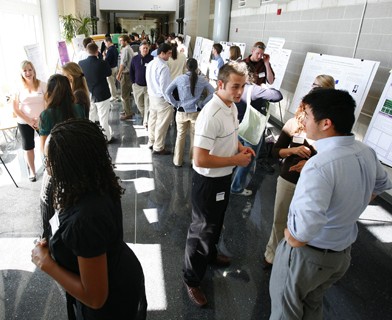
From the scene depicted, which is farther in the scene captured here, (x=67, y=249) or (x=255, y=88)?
(x=255, y=88)

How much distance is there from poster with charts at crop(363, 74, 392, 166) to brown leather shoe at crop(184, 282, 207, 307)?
2262mm

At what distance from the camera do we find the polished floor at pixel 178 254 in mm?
2004

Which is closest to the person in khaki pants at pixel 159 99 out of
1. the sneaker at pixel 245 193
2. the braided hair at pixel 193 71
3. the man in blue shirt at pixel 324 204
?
the braided hair at pixel 193 71

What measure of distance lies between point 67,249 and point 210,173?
0.97 m

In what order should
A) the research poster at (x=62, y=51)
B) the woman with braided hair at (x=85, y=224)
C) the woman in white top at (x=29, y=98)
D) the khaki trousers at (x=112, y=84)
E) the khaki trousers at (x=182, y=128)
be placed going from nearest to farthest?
the woman with braided hair at (x=85, y=224) → the woman in white top at (x=29, y=98) → the khaki trousers at (x=182, y=128) → the research poster at (x=62, y=51) → the khaki trousers at (x=112, y=84)

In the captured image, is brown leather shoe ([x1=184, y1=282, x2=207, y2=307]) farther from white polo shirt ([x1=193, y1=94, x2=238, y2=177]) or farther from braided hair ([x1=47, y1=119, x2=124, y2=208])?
braided hair ([x1=47, y1=119, x2=124, y2=208])

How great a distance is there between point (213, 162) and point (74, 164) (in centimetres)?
86

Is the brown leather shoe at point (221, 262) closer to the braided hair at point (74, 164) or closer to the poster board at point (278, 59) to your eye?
the braided hair at point (74, 164)

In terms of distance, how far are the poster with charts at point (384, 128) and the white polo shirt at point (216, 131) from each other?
198 centimetres

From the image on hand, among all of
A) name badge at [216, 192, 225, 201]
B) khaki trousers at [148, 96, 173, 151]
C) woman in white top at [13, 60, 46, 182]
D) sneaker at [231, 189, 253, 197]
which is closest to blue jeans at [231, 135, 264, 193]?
sneaker at [231, 189, 253, 197]

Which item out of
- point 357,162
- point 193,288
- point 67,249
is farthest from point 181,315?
point 357,162

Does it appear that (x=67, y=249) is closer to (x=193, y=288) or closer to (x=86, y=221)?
(x=86, y=221)

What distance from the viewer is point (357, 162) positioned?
122 cm

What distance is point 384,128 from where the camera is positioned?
9.80ft
